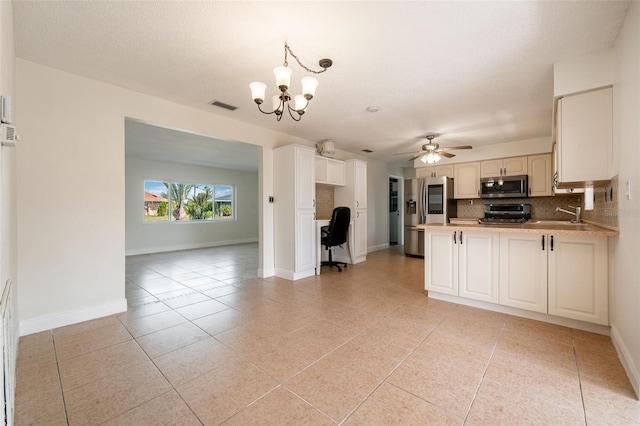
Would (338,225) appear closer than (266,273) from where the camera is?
No

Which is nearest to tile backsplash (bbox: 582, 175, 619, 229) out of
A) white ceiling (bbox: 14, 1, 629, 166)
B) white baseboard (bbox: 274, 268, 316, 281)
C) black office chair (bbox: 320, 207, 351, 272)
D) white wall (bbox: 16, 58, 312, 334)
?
white ceiling (bbox: 14, 1, 629, 166)

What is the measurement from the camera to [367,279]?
4.26m

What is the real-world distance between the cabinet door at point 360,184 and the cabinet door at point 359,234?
6.9 inches

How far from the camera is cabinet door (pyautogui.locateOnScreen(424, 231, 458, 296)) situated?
3098 millimetres

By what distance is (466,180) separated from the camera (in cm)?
587

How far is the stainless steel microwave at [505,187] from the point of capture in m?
5.10

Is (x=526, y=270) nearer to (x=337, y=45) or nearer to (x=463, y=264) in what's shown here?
(x=463, y=264)

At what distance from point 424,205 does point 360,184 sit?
63.8 inches

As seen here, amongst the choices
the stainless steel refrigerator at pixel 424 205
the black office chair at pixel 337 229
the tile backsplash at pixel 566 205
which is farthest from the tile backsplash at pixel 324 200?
the tile backsplash at pixel 566 205

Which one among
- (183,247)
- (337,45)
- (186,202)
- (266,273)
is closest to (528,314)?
(337,45)

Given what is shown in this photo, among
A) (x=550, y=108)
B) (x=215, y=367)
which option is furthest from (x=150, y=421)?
(x=550, y=108)

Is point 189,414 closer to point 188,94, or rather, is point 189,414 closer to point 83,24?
point 83,24

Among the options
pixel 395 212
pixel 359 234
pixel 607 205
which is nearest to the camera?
pixel 607 205

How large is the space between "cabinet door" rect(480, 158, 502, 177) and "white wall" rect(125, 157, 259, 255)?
6.83 metres
